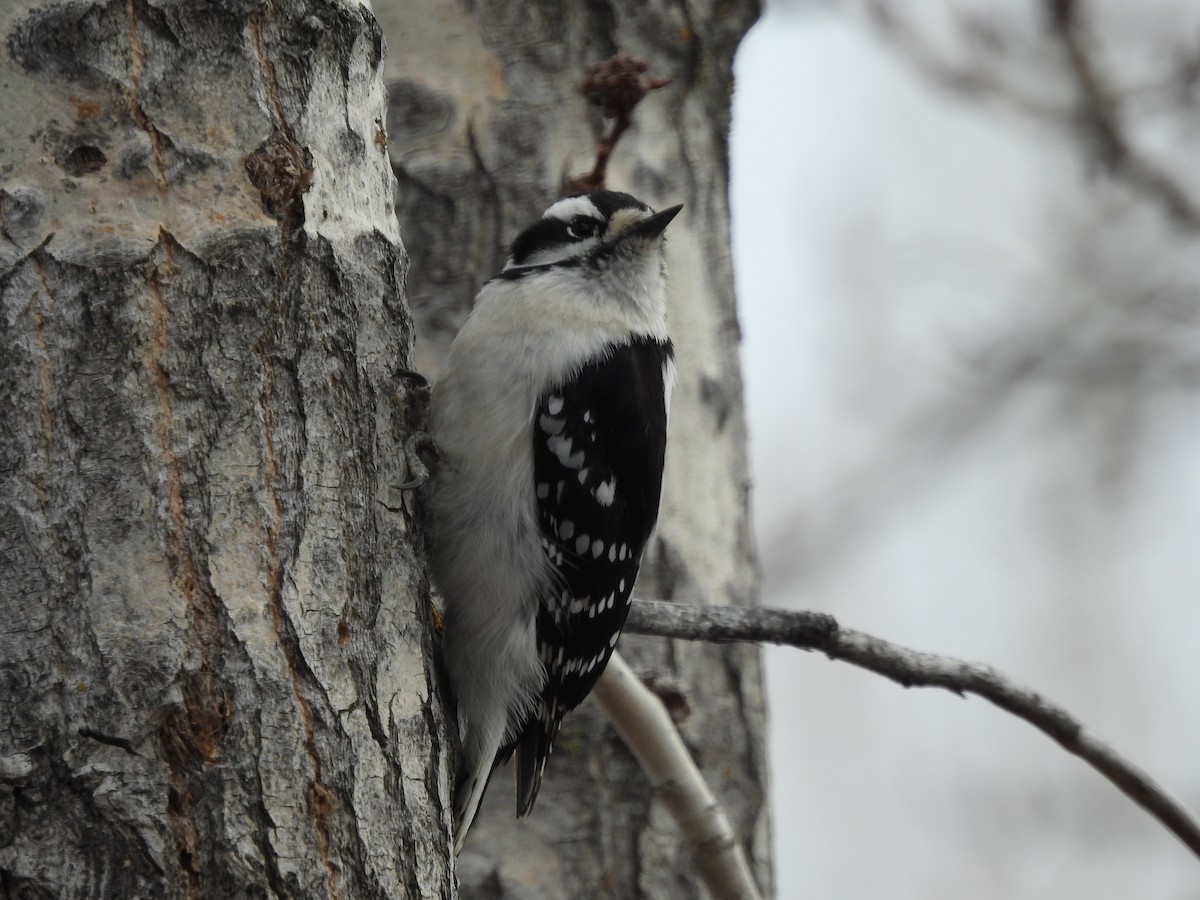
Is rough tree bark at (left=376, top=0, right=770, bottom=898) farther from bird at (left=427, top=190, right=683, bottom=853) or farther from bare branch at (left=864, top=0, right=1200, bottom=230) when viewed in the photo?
bare branch at (left=864, top=0, right=1200, bottom=230)

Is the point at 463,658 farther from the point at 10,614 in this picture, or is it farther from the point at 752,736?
the point at 10,614

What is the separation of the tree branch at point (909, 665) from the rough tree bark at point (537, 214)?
77 centimetres

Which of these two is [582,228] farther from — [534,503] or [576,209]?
[534,503]

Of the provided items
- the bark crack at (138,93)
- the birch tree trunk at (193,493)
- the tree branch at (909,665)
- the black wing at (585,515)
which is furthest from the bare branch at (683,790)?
the bark crack at (138,93)

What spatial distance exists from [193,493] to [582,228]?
Answer: 1.58 m

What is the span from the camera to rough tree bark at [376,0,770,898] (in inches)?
122

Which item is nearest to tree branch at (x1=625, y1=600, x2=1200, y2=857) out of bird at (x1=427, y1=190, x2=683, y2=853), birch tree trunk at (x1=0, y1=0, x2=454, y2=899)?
bird at (x1=427, y1=190, x2=683, y2=853)

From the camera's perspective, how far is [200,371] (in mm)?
1751

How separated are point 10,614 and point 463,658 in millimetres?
1207

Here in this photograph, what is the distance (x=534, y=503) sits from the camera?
279 centimetres

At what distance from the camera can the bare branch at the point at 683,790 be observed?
9.28 feet

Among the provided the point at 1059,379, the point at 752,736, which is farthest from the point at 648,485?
the point at 1059,379

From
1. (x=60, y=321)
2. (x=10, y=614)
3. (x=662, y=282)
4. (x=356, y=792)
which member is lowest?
(x=356, y=792)

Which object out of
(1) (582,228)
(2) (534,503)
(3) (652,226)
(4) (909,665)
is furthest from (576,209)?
(4) (909,665)
